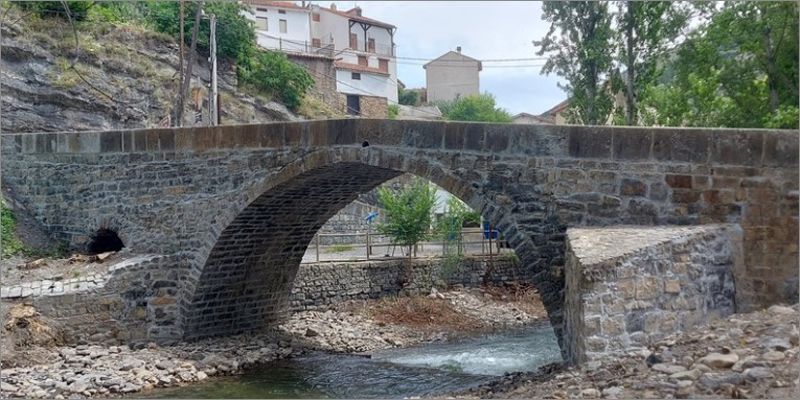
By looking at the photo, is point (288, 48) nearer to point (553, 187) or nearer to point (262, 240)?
point (262, 240)

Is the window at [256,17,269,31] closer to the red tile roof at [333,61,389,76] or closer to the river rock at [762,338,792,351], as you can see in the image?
the red tile roof at [333,61,389,76]

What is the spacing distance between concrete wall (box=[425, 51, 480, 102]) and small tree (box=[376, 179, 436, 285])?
1200 inches

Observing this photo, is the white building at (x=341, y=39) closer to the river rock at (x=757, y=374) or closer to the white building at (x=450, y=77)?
the white building at (x=450, y=77)

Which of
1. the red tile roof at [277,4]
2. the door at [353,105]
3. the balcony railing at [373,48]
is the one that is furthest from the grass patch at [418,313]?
the balcony railing at [373,48]

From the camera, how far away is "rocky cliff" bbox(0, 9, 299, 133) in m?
22.1

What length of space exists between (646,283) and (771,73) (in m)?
11.0

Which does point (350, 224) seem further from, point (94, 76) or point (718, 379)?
point (718, 379)

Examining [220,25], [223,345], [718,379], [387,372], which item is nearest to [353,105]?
[220,25]

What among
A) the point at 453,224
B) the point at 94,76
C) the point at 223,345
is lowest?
the point at 223,345

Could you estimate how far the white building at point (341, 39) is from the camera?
137 ft

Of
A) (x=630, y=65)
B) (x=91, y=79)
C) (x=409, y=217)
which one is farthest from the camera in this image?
(x=91, y=79)

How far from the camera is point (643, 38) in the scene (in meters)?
20.9

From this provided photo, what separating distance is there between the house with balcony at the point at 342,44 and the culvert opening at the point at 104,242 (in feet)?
74.1

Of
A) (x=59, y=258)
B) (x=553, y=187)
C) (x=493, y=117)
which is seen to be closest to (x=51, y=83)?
(x=59, y=258)
